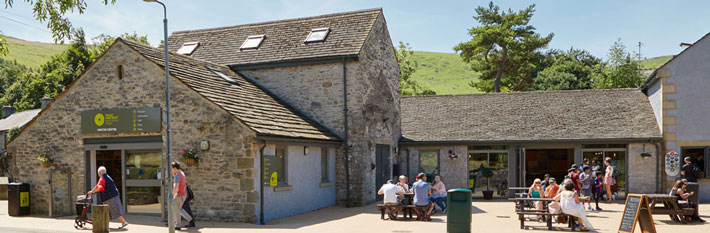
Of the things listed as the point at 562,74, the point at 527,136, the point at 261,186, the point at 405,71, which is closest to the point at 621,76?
the point at 562,74

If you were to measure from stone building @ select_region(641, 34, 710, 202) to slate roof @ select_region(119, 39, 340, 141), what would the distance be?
12006mm

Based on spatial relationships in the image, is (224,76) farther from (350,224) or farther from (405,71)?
(405,71)

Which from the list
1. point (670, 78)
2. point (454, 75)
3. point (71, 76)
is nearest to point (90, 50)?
point (71, 76)

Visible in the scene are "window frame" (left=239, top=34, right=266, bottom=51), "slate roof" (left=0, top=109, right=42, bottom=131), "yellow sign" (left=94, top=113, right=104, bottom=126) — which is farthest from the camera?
"slate roof" (left=0, top=109, right=42, bottom=131)

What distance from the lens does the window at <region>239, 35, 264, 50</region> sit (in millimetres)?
22062

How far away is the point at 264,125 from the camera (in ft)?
51.0

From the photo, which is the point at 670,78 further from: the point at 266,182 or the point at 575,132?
the point at 266,182

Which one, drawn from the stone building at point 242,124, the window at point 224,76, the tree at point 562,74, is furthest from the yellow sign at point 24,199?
the tree at point 562,74

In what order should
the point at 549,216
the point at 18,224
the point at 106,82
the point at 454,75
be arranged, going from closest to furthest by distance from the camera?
the point at 549,216
the point at 18,224
the point at 106,82
the point at 454,75

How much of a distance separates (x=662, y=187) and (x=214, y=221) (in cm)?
1601

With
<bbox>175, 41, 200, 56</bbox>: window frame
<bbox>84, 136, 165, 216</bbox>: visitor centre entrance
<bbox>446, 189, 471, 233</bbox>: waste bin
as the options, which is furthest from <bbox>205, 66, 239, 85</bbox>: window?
<bbox>446, 189, 471, 233</bbox>: waste bin

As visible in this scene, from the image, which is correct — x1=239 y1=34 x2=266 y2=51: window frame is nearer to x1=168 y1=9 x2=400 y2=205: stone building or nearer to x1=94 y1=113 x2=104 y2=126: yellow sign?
x1=168 y1=9 x2=400 y2=205: stone building

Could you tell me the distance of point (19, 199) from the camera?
55.2ft

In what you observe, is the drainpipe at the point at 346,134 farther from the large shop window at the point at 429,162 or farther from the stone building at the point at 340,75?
the large shop window at the point at 429,162
